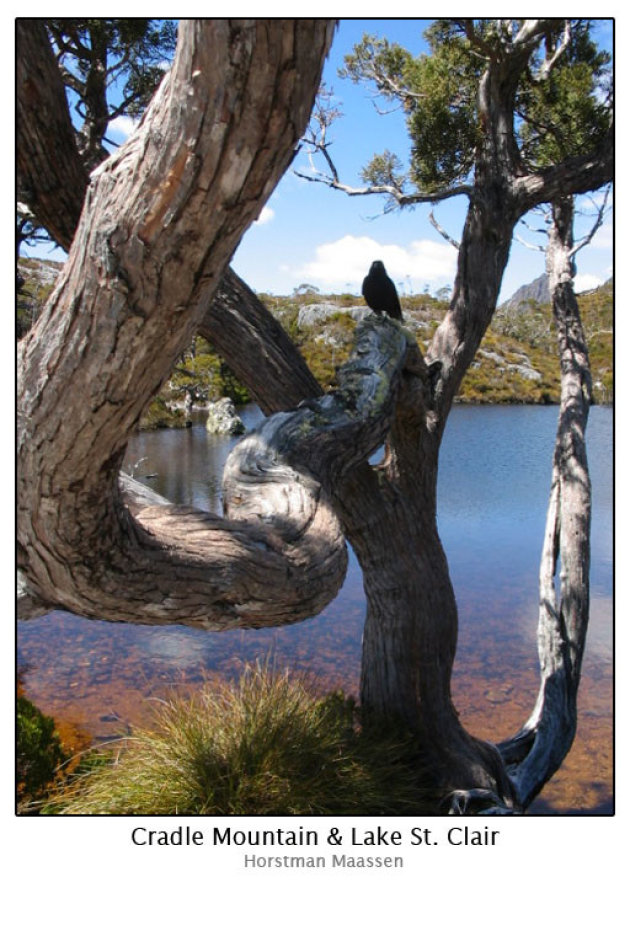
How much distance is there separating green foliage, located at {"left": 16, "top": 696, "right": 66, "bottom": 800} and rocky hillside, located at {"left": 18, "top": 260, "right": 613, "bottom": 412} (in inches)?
264

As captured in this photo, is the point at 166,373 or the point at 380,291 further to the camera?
the point at 380,291

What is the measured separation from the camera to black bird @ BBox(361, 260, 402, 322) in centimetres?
289

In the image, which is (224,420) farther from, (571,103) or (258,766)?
(258,766)

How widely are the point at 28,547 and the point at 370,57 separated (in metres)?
4.06

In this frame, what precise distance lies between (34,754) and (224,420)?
11.2m

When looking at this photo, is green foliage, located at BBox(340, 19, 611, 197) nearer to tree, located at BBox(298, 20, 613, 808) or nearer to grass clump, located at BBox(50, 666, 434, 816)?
tree, located at BBox(298, 20, 613, 808)

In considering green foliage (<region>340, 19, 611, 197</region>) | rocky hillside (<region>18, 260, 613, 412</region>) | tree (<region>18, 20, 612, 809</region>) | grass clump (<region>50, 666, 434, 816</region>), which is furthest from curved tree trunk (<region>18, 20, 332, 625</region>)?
rocky hillside (<region>18, 260, 613, 412</region>)

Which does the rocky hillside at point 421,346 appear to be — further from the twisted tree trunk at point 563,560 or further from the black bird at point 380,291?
the black bird at point 380,291

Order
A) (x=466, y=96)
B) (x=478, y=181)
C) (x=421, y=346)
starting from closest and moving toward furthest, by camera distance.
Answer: (x=478, y=181) → (x=466, y=96) → (x=421, y=346)

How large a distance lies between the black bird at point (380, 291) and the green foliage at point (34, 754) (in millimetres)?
2326

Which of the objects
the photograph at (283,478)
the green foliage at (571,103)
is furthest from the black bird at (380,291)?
the green foliage at (571,103)

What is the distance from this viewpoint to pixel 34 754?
322 centimetres

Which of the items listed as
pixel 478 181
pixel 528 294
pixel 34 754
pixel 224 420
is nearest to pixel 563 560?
pixel 478 181
